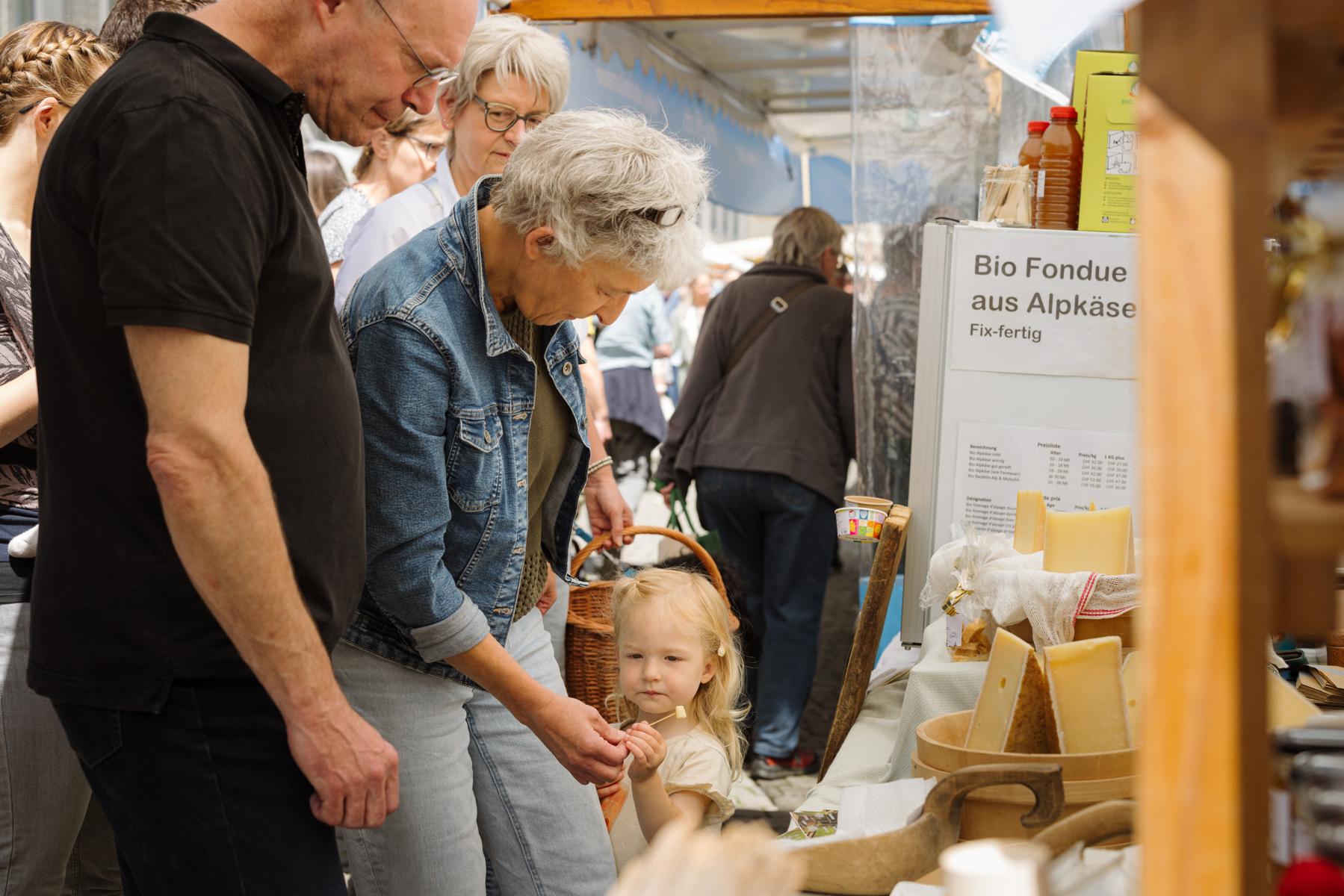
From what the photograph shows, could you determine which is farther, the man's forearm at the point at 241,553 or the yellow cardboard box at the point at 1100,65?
the yellow cardboard box at the point at 1100,65

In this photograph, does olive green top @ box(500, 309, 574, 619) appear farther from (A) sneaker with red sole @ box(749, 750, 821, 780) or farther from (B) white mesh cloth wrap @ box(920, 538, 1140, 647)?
(A) sneaker with red sole @ box(749, 750, 821, 780)

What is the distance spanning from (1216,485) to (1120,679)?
948mm

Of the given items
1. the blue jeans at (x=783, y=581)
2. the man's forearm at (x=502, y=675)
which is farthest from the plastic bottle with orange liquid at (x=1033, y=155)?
the man's forearm at (x=502, y=675)

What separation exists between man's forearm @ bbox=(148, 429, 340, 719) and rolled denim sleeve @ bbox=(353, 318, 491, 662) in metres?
0.38

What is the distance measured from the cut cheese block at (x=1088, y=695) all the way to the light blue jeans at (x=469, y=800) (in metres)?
0.87

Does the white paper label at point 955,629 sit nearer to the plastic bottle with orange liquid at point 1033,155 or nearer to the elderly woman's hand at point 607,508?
the elderly woman's hand at point 607,508

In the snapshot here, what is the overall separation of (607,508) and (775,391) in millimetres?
1866

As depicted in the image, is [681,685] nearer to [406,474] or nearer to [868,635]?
[868,635]

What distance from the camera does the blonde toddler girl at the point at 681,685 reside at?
2.46 m

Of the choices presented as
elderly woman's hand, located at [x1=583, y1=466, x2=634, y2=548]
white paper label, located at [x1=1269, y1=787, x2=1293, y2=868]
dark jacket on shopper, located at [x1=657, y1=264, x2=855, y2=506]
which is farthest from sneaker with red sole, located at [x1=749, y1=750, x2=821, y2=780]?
white paper label, located at [x1=1269, y1=787, x2=1293, y2=868]

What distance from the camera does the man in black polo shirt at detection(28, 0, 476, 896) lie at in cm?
122

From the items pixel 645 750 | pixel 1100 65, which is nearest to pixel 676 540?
pixel 645 750

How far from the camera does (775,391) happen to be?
14.9ft

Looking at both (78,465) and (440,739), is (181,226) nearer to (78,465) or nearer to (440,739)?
(78,465)
